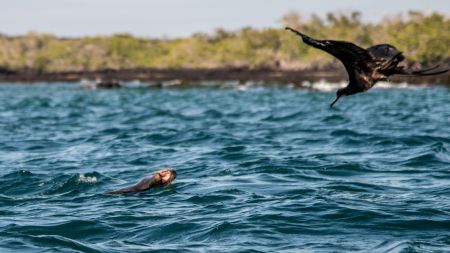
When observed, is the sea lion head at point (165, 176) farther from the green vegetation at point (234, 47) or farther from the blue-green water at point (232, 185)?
the green vegetation at point (234, 47)

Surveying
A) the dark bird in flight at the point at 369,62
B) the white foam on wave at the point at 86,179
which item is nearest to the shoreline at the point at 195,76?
the white foam on wave at the point at 86,179

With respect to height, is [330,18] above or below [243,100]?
above

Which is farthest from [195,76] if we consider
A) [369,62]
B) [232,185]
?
[369,62]

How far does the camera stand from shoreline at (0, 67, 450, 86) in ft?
257

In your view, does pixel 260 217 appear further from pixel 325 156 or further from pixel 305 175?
pixel 325 156

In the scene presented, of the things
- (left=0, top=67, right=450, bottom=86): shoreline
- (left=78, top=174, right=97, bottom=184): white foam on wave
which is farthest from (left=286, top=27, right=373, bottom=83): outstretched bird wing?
(left=0, top=67, right=450, bottom=86): shoreline

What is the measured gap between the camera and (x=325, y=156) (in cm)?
2105

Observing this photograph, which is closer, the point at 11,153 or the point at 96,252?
the point at 96,252

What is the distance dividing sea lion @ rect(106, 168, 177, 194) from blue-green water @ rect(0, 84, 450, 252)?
0.24 m

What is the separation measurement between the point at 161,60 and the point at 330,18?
2495 centimetres

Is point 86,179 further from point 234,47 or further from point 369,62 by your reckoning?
point 234,47

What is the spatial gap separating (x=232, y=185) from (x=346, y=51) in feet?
19.9

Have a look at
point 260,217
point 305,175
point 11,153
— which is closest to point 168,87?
point 11,153

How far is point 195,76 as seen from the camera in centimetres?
8694
